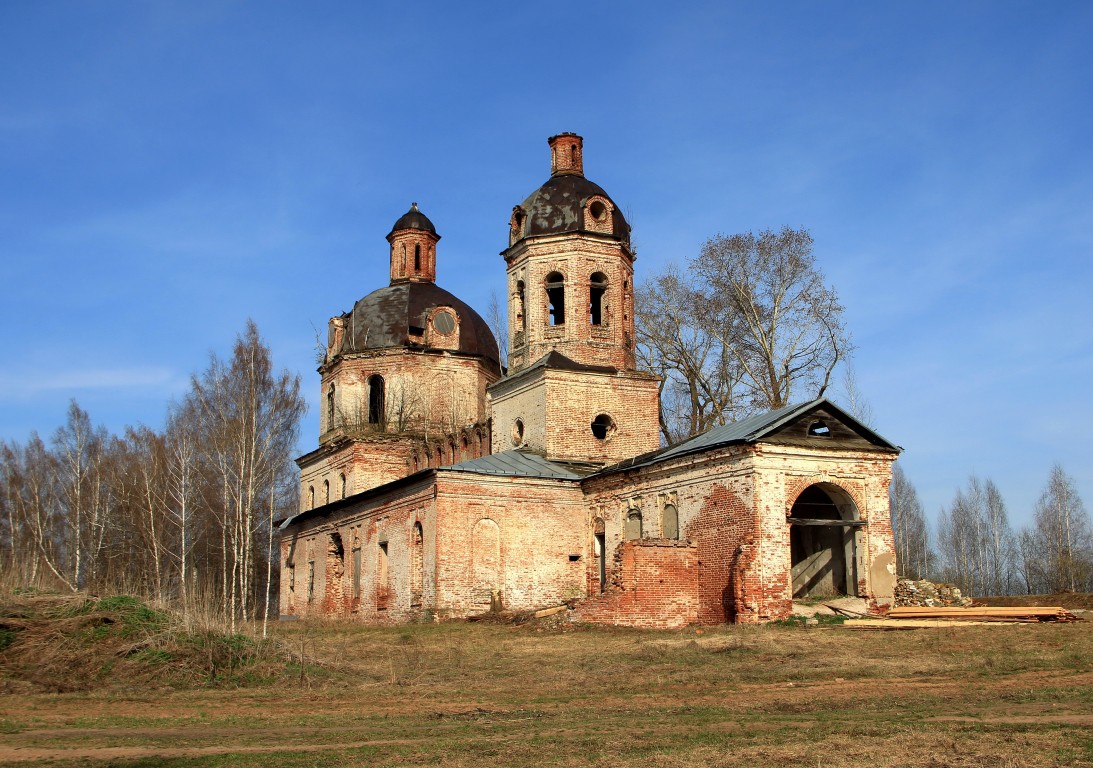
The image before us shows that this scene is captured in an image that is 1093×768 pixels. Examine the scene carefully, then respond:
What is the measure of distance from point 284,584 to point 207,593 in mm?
22923

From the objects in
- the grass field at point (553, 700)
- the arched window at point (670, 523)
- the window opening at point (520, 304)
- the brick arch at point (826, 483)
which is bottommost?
the grass field at point (553, 700)

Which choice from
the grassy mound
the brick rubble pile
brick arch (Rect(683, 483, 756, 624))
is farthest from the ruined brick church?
the grassy mound

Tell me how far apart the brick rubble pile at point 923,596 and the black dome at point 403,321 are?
59.8 ft

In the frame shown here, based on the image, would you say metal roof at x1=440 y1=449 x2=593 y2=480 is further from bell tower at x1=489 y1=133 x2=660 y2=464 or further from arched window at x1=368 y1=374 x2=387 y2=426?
arched window at x1=368 y1=374 x2=387 y2=426

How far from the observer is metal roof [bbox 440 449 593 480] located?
27719mm

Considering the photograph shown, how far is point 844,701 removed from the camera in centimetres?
1184

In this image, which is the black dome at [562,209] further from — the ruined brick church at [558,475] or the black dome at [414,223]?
the black dome at [414,223]

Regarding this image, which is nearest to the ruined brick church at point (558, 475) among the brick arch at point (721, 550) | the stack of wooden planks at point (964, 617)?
the brick arch at point (721, 550)

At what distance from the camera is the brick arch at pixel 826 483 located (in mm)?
23203

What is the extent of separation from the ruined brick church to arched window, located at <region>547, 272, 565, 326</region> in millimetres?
62

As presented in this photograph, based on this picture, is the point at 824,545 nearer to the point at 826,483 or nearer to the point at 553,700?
the point at 826,483

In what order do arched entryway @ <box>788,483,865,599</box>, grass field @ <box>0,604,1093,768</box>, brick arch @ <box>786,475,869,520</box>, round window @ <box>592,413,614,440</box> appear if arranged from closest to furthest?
grass field @ <box>0,604,1093,768</box> → brick arch @ <box>786,475,869,520</box> → arched entryway @ <box>788,483,865,599</box> → round window @ <box>592,413,614,440</box>

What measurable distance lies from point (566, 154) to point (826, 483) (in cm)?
1361

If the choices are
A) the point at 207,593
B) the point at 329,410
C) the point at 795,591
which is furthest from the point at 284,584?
the point at 207,593
